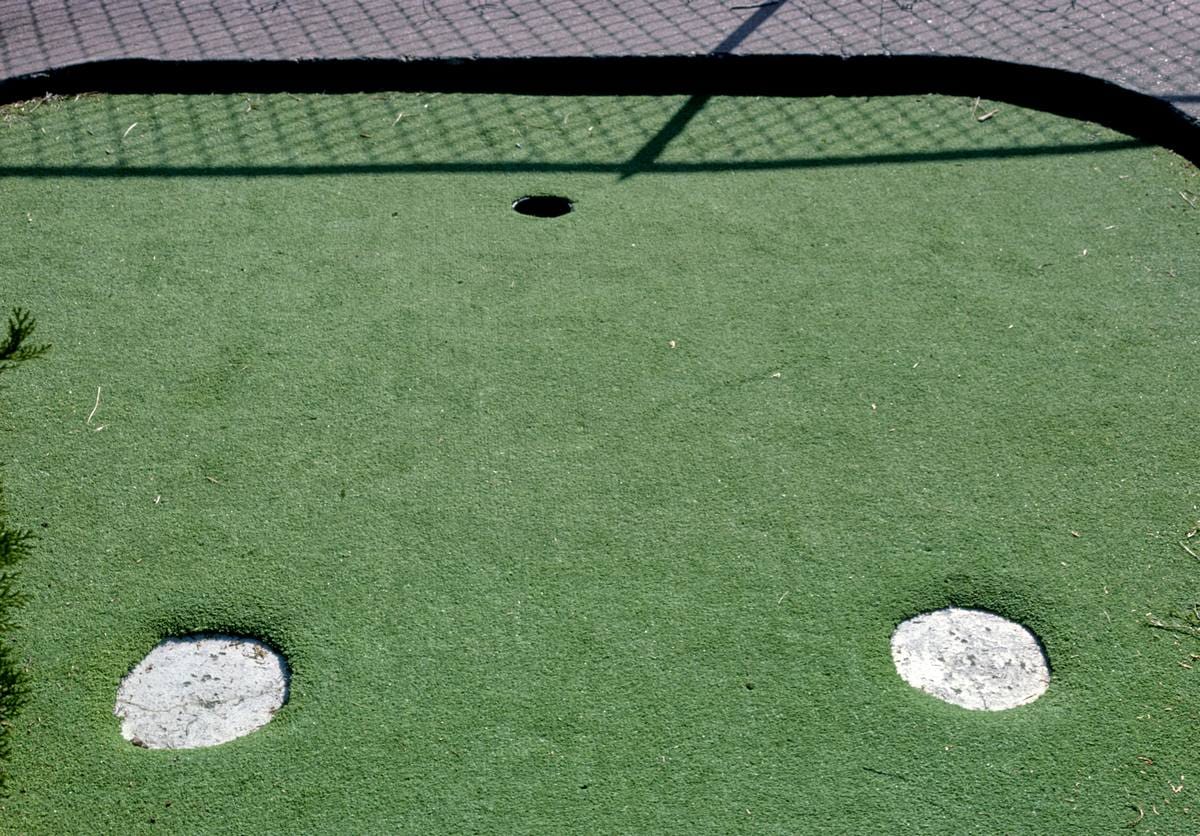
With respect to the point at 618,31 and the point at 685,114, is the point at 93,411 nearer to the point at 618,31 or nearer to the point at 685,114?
the point at 685,114

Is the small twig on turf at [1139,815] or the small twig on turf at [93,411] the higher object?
the small twig on turf at [1139,815]

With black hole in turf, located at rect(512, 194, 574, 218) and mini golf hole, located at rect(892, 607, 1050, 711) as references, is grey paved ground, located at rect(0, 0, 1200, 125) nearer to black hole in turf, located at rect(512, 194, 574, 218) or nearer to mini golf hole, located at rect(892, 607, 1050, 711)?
black hole in turf, located at rect(512, 194, 574, 218)

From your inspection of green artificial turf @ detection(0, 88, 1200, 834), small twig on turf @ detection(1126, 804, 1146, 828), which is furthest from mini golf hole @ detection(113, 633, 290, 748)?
small twig on turf @ detection(1126, 804, 1146, 828)

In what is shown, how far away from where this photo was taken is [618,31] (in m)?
8.08

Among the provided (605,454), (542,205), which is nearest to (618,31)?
(542,205)

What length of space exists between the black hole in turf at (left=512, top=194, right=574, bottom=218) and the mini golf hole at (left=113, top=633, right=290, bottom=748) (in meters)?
2.96

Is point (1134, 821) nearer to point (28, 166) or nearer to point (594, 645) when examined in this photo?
point (594, 645)

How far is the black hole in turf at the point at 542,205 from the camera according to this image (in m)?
6.57

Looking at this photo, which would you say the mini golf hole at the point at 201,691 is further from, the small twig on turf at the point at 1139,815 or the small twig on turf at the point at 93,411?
the small twig on turf at the point at 1139,815

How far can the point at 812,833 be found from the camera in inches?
145

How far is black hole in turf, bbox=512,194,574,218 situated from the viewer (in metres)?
6.57

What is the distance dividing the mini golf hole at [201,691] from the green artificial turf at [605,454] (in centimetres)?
6

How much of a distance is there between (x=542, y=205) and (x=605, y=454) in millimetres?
1994

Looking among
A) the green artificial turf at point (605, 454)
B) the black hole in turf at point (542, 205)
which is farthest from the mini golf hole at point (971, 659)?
the black hole in turf at point (542, 205)
